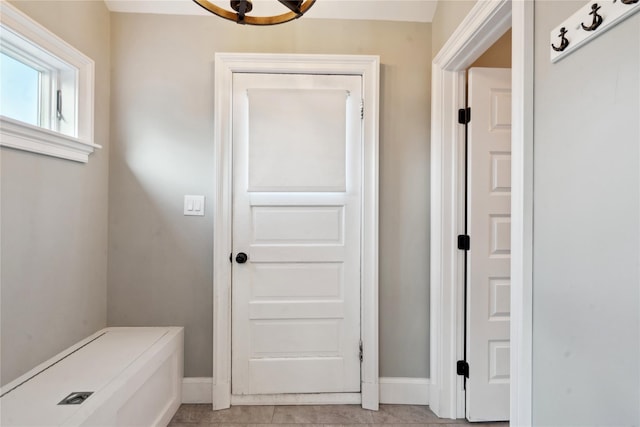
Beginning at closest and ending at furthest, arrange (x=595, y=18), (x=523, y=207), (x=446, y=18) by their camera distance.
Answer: (x=595, y=18) → (x=523, y=207) → (x=446, y=18)

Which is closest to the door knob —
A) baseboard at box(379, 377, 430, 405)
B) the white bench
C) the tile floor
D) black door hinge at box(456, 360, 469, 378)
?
the white bench

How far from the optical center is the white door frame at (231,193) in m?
1.92

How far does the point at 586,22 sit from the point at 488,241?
1194mm

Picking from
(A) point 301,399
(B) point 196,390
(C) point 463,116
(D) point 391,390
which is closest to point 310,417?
(A) point 301,399

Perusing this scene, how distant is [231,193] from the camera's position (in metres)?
1.94

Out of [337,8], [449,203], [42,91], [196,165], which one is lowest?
[449,203]

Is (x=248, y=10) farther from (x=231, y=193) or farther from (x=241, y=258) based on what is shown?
(x=241, y=258)

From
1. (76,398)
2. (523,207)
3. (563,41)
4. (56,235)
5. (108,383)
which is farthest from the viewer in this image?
(56,235)

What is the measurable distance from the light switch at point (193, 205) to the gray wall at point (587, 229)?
171 cm

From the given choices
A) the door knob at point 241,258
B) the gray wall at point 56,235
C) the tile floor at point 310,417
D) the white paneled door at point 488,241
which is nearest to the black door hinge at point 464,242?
the white paneled door at point 488,241

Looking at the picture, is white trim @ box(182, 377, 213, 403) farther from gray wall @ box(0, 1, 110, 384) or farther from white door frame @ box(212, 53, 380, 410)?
gray wall @ box(0, 1, 110, 384)

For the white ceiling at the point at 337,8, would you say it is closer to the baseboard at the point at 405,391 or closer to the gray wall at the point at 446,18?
the gray wall at the point at 446,18

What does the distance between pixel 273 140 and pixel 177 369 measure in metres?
1.48

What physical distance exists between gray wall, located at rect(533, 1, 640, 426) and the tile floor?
99 centimetres
